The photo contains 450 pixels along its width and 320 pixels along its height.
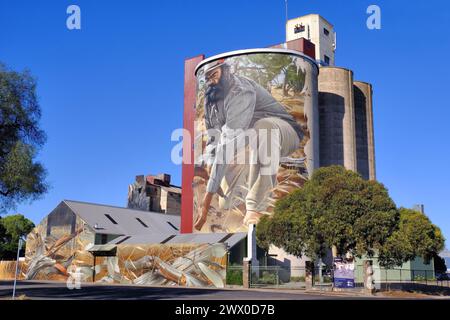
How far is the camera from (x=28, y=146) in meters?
27.7

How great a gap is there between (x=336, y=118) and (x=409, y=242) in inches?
1924

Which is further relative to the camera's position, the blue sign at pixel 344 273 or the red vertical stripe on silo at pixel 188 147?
the red vertical stripe on silo at pixel 188 147

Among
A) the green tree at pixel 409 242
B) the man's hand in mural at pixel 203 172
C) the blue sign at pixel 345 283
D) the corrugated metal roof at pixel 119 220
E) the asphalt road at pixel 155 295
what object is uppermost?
the man's hand in mural at pixel 203 172

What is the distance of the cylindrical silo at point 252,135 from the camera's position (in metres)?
65.7

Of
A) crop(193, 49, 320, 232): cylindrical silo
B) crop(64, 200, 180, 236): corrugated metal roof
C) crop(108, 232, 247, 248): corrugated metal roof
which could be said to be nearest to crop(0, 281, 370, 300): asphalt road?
crop(108, 232, 247, 248): corrugated metal roof

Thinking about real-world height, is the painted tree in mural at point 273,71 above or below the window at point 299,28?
below

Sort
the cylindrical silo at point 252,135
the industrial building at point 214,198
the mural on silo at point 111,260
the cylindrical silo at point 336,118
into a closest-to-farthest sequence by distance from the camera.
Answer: the mural on silo at point 111,260 → the industrial building at point 214,198 → the cylindrical silo at point 252,135 → the cylindrical silo at point 336,118

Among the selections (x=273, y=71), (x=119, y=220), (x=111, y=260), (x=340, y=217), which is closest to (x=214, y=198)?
(x=119, y=220)

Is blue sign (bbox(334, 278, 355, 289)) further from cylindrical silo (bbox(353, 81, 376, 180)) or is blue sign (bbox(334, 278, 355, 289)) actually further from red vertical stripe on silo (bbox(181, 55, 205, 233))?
cylindrical silo (bbox(353, 81, 376, 180))

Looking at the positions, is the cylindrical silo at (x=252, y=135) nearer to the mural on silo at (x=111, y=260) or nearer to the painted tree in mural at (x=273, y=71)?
the painted tree in mural at (x=273, y=71)

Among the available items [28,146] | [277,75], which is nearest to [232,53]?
[277,75]

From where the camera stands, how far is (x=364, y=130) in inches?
3605

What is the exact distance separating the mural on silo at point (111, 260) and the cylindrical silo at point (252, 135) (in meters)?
16.1

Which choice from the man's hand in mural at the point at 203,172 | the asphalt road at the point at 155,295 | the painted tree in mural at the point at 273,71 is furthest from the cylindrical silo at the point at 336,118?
the asphalt road at the point at 155,295
